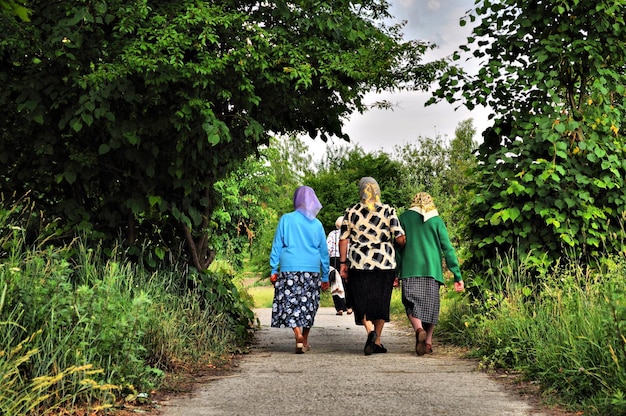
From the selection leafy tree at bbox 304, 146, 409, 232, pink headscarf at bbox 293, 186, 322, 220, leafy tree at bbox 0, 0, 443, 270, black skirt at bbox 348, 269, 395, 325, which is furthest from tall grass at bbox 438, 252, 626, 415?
leafy tree at bbox 304, 146, 409, 232

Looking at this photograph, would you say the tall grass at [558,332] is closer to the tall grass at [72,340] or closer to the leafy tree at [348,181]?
the tall grass at [72,340]

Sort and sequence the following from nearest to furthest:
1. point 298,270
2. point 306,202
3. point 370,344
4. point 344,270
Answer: point 370,344, point 344,270, point 298,270, point 306,202

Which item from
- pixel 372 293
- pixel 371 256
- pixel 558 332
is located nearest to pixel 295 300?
pixel 372 293

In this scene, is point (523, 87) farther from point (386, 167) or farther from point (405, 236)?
point (386, 167)

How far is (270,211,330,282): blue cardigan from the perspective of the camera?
10.3 metres

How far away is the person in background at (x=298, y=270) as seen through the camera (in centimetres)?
1020

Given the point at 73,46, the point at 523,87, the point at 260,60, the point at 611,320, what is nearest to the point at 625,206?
the point at 523,87

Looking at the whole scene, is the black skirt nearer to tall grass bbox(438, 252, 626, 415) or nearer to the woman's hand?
the woman's hand

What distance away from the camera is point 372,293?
9969mm

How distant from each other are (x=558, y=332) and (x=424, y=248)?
3.01 m

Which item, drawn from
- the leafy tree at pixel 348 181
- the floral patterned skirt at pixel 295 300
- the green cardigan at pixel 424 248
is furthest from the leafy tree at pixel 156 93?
the leafy tree at pixel 348 181

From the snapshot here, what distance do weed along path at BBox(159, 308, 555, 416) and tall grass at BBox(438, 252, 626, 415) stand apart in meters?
0.33

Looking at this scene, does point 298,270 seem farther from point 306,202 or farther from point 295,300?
point 306,202

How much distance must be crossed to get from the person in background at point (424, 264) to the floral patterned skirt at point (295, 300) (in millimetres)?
1135
